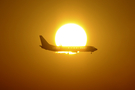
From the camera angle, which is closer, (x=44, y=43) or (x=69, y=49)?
(x=69, y=49)

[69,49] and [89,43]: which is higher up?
[89,43]

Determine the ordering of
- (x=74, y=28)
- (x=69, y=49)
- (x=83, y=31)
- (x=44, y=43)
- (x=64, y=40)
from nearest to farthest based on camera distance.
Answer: (x=69, y=49)
(x=44, y=43)
(x=64, y=40)
(x=74, y=28)
(x=83, y=31)

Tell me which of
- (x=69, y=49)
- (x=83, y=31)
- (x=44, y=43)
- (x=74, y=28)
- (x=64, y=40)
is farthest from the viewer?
(x=83, y=31)

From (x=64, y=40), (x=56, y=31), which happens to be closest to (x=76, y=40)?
(x=64, y=40)

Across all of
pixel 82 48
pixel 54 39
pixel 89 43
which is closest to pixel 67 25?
pixel 54 39

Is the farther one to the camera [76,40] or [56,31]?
[56,31]

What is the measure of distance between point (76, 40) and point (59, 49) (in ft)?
4.68

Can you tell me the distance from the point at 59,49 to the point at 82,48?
852 millimetres

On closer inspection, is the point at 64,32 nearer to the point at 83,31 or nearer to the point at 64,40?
the point at 64,40

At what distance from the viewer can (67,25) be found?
6852 millimetres

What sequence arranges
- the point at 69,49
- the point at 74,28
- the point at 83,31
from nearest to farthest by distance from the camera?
the point at 69,49 < the point at 74,28 < the point at 83,31

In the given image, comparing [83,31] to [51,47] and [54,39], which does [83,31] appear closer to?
[54,39]

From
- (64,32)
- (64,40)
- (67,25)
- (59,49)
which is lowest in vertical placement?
(59,49)

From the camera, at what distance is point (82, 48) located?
5.06 m
